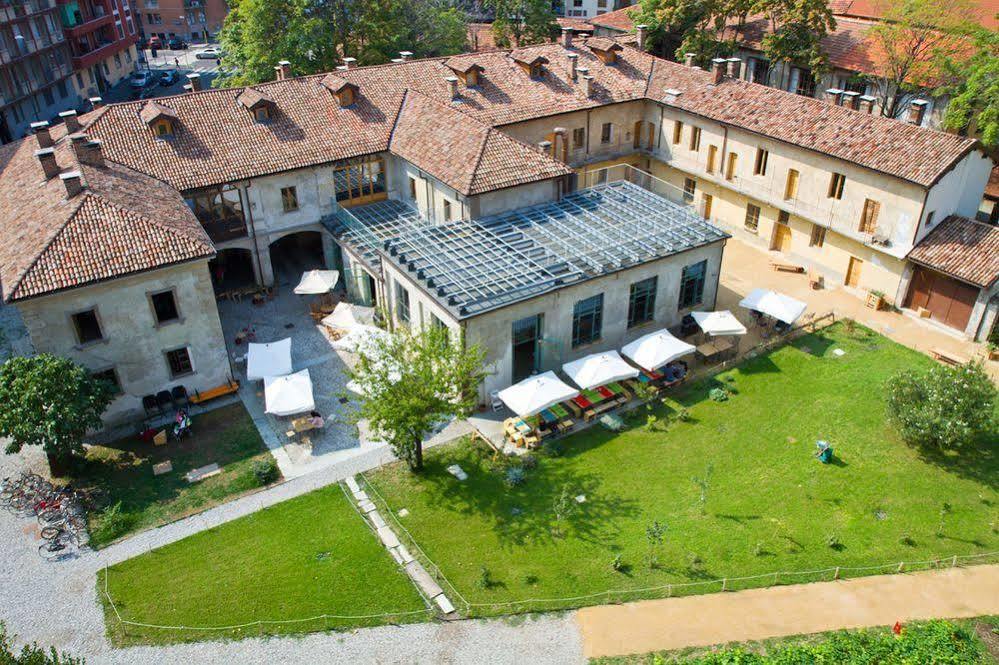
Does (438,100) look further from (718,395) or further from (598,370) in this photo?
(718,395)

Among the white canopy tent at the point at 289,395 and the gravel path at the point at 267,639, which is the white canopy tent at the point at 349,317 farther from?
the gravel path at the point at 267,639

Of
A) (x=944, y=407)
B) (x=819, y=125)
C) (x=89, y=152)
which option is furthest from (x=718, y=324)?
(x=89, y=152)

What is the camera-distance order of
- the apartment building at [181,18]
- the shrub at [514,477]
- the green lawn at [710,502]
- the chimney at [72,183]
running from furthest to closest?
the apartment building at [181,18] < the chimney at [72,183] < the shrub at [514,477] < the green lawn at [710,502]

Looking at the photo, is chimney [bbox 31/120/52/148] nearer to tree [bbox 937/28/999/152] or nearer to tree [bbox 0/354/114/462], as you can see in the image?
tree [bbox 0/354/114/462]

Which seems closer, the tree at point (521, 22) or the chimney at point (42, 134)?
the chimney at point (42, 134)

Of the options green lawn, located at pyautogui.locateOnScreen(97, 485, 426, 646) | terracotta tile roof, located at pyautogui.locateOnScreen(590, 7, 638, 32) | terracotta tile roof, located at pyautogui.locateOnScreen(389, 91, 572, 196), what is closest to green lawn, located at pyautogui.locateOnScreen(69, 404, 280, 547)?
green lawn, located at pyautogui.locateOnScreen(97, 485, 426, 646)

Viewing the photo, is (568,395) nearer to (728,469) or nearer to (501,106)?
(728,469)

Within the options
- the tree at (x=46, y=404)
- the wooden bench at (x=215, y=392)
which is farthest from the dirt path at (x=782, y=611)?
the tree at (x=46, y=404)
